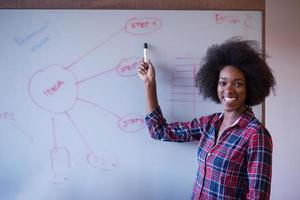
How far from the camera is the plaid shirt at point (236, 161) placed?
0.96 m

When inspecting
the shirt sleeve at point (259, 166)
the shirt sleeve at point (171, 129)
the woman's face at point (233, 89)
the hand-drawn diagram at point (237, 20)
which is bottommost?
the shirt sleeve at point (259, 166)

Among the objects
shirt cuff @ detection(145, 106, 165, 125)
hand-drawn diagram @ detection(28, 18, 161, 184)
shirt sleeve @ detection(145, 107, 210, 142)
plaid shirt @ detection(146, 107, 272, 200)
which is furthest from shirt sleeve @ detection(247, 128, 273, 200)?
hand-drawn diagram @ detection(28, 18, 161, 184)

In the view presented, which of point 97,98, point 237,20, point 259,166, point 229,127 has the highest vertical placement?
point 237,20

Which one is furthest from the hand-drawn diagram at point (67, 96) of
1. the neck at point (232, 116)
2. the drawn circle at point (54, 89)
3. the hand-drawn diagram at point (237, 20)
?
the neck at point (232, 116)

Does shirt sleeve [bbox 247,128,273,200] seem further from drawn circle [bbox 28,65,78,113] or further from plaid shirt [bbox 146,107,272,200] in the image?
drawn circle [bbox 28,65,78,113]

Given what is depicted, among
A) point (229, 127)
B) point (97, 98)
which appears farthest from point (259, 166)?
point (97, 98)

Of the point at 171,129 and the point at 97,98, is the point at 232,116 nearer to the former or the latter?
the point at 171,129

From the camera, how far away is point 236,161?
1012 mm

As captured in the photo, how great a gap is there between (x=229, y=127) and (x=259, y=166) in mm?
188

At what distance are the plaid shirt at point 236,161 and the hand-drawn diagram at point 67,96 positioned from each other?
14.1 inches

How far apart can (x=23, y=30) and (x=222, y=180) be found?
1.04 m

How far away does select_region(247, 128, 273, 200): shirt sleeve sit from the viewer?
96cm

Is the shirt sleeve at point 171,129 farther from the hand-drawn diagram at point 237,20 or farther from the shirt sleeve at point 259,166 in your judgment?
the hand-drawn diagram at point 237,20

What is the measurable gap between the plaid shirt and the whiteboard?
159 millimetres
